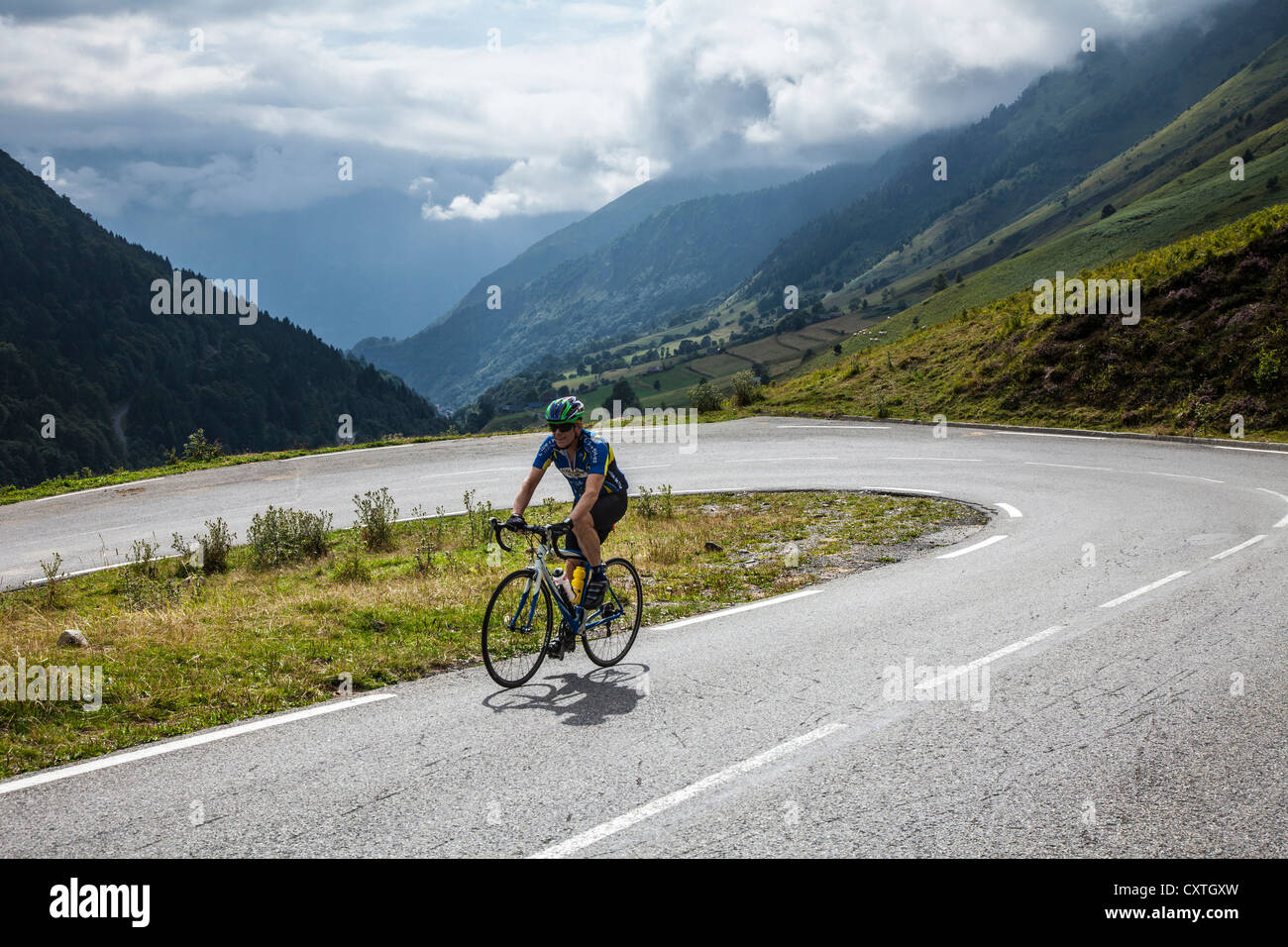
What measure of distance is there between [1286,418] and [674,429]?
18.9 meters

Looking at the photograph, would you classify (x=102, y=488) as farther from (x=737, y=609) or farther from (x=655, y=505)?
(x=737, y=609)

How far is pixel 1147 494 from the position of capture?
54.6 feet

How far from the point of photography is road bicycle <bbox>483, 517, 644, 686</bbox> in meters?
7.00

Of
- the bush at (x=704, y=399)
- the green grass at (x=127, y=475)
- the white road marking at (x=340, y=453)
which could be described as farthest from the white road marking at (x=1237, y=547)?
the bush at (x=704, y=399)

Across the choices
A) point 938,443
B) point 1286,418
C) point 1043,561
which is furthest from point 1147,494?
point 1286,418

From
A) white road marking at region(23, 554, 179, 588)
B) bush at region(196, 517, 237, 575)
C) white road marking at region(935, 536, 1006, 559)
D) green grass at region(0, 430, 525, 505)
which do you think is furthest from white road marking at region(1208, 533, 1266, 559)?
green grass at region(0, 430, 525, 505)

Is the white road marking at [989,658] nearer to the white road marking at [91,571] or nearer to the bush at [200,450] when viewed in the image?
the white road marking at [91,571]

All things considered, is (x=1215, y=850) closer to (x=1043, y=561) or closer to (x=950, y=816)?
(x=950, y=816)

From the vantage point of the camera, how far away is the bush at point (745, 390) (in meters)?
36.1

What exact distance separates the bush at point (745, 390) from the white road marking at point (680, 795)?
30863 mm

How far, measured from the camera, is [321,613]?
888 centimetres

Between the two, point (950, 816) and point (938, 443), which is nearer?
point (950, 816)

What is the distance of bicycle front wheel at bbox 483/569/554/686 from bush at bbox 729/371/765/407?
96.6 feet

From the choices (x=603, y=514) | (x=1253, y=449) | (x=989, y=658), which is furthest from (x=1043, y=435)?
(x=603, y=514)
